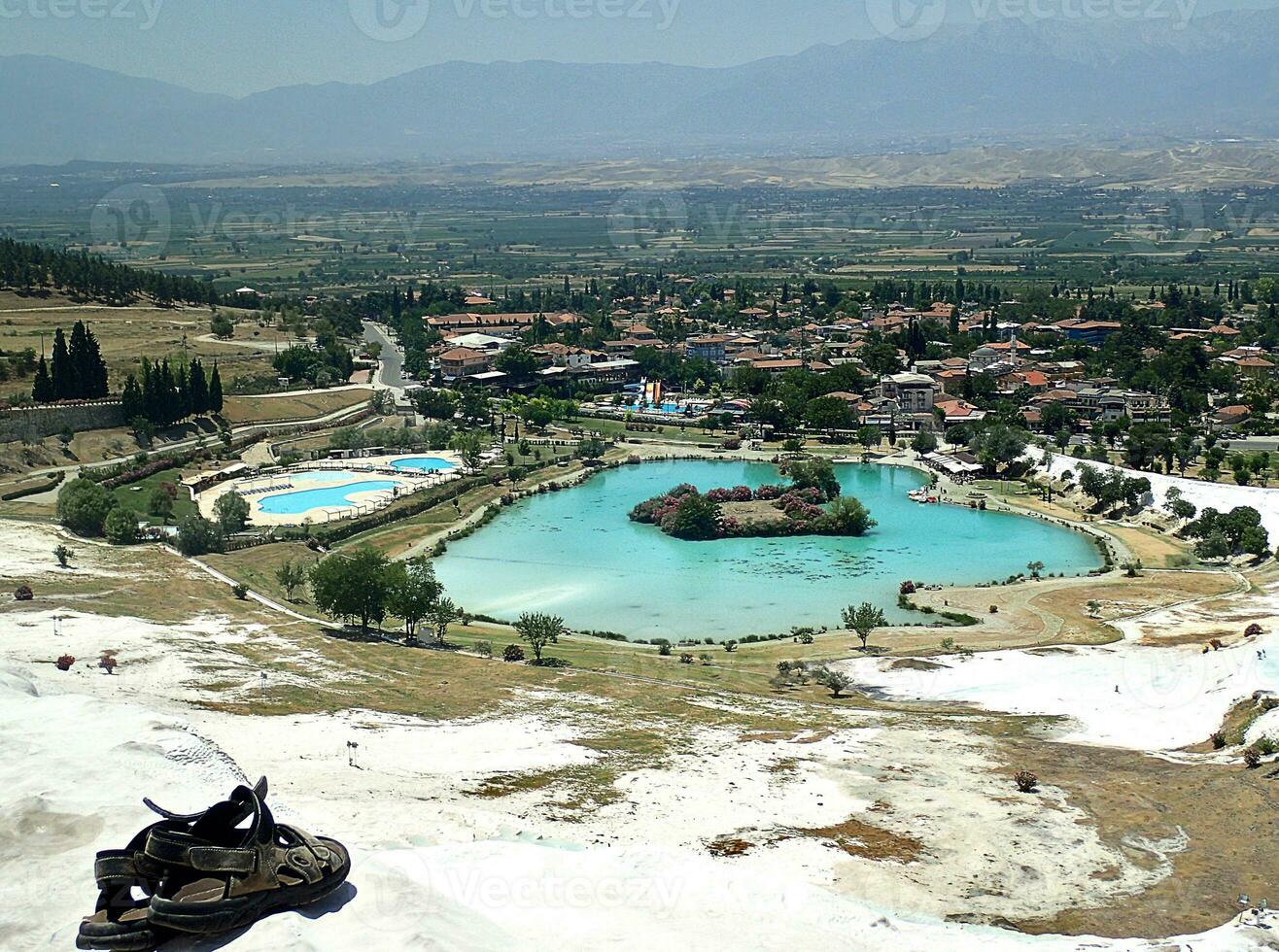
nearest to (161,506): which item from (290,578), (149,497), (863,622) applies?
(149,497)

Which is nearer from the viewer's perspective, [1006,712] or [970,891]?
[970,891]

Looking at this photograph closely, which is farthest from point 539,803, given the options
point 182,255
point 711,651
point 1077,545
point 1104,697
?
point 182,255

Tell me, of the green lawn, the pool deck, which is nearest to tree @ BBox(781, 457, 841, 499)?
the pool deck

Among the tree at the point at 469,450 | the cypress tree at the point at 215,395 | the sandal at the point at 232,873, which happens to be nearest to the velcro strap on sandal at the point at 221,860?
the sandal at the point at 232,873

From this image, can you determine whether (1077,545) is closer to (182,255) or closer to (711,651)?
(711,651)

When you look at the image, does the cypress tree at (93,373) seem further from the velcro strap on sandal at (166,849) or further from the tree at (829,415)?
the velcro strap on sandal at (166,849)

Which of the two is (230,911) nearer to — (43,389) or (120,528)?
(120,528)
